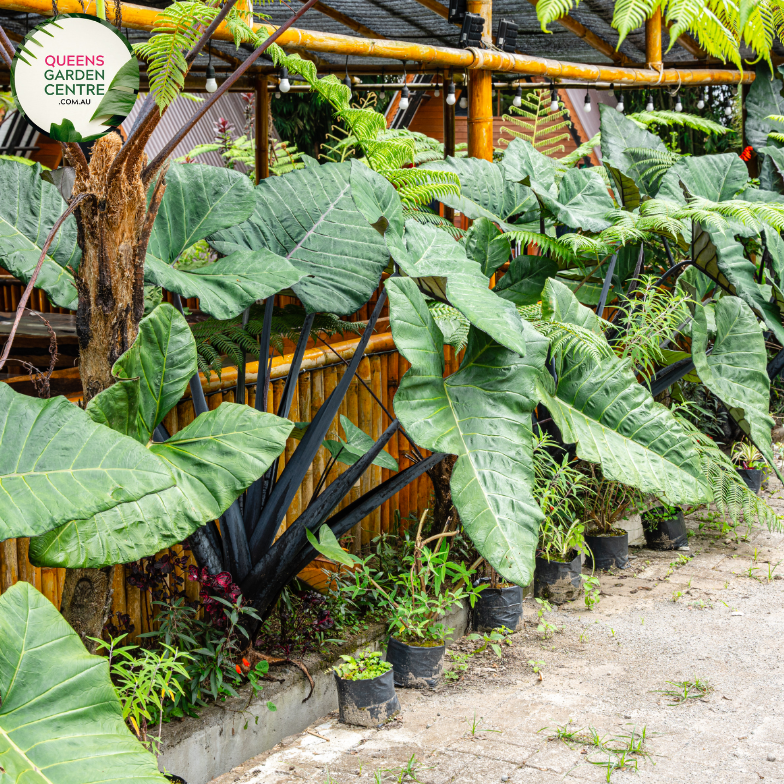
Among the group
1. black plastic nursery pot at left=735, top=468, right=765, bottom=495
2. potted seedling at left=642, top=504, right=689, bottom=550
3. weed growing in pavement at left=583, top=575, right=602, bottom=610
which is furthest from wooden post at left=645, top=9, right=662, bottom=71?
weed growing in pavement at left=583, top=575, right=602, bottom=610

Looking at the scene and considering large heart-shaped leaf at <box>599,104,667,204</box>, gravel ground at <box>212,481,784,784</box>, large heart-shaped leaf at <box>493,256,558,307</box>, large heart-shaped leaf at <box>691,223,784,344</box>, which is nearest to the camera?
gravel ground at <box>212,481,784,784</box>

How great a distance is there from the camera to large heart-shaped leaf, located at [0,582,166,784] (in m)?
1.60

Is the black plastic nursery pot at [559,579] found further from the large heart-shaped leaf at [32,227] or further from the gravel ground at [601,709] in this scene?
the large heart-shaped leaf at [32,227]

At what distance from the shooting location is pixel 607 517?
4.27 meters

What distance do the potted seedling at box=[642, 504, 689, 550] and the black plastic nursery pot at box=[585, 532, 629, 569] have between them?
36cm

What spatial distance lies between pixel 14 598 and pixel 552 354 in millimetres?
1940

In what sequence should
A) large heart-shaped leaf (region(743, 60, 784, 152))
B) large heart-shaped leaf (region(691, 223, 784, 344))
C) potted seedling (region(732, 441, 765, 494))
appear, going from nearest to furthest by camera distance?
large heart-shaped leaf (region(691, 223, 784, 344)), potted seedling (region(732, 441, 765, 494)), large heart-shaped leaf (region(743, 60, 784, 152))

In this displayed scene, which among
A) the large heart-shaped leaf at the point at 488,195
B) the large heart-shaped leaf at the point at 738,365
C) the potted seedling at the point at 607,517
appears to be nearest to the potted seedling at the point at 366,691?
the potted seedling at the point at 607,517

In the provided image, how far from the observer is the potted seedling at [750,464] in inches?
199

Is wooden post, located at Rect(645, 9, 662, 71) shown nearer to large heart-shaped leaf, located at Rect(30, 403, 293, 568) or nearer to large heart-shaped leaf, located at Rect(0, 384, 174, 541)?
large heart-shaped leaf, located at Rect(30, 403, 293, 568)

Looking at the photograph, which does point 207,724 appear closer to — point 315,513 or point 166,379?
point 315,513

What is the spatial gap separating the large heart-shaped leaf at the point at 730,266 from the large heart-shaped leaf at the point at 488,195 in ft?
2.58

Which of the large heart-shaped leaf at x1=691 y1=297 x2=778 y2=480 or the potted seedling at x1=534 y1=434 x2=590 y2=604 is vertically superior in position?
the large heart-shaped leaf at x1=691 y1=297 x2=778 y2=480

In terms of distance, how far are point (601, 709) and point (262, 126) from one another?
17.8ft
